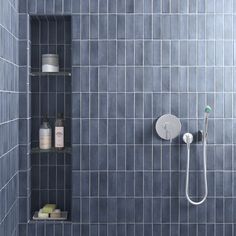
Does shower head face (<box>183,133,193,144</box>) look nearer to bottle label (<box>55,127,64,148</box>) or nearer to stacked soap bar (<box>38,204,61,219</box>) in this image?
bottle label (<box>55,127,64,148</box>)

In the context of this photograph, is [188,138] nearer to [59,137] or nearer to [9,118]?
[59,137]

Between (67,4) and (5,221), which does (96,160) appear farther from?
(67,4)

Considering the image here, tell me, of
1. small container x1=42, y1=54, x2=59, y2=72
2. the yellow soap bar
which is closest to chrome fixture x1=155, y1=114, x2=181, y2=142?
small container x1=42, y1=54, x2=59, y2=72

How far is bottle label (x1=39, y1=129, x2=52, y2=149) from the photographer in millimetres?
3037

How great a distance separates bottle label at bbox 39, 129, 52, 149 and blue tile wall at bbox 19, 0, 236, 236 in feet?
0.59

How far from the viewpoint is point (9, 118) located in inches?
107

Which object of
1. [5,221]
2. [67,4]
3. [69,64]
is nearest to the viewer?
[5,221]

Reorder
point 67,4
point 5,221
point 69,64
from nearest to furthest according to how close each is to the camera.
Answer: point 5,221
point 67,4
point 69,64

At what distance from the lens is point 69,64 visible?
10.4 ft

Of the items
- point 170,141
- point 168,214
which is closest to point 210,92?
point 170,141

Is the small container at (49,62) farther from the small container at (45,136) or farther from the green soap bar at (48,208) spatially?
the green soap bar at (48,208)

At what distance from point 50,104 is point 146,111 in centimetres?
66

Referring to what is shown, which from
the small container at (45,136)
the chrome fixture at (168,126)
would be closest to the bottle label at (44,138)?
the small container at (45,136)

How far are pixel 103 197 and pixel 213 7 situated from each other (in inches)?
55.6
